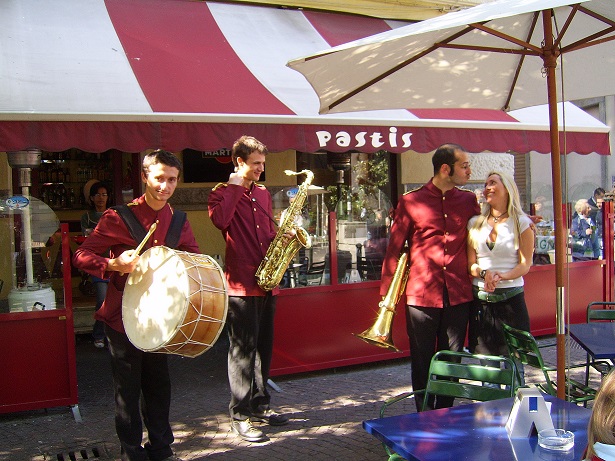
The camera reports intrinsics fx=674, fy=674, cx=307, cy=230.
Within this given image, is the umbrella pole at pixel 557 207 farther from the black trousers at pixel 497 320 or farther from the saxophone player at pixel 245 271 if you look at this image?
the saxophone player at pixel 245 271

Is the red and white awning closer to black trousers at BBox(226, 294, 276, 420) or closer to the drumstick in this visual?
black trousers at BBox(226, 294, 276, 420)

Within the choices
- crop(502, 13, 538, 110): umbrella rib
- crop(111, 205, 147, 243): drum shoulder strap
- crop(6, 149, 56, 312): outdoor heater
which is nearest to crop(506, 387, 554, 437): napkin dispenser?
crop(111, 205, 147, 243): drum shoulder strap

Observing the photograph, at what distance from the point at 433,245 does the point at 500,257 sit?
0.51 meters

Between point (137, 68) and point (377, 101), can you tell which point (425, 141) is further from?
point (137, 68)

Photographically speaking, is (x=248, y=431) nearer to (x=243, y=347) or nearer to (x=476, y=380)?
(x=243, y=347)

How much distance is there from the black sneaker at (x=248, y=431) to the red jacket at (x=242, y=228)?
91cm

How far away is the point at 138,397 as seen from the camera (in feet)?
13.2

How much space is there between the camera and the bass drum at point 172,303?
3664mm

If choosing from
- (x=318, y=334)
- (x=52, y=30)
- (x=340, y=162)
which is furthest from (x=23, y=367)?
(x=340, y=162)

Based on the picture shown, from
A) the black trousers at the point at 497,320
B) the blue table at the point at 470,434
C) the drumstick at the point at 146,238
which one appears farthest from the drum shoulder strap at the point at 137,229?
the black trousers at the point at 497,320

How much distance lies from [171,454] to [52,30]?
4.51m

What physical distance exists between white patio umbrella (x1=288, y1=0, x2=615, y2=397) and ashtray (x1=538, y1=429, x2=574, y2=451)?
44.2 inches

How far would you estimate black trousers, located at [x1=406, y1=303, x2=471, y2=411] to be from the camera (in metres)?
4.43

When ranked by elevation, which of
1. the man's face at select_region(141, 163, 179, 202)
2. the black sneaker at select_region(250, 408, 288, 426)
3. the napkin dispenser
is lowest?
the black sneaker at select_region(250, 408, 288, 426)
